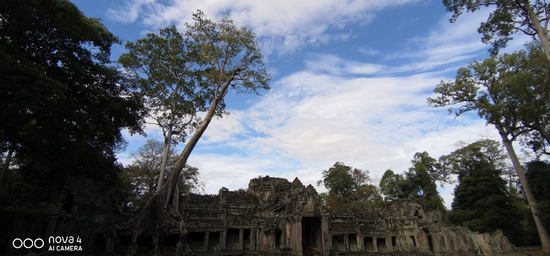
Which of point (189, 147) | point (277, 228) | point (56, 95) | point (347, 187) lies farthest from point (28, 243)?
point (347, 187)

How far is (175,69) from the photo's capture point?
19.7 meters

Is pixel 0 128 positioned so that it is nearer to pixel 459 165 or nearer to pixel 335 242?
pixel 335 242

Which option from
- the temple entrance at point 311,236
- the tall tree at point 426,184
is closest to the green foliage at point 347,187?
the tall tree at point 426,184

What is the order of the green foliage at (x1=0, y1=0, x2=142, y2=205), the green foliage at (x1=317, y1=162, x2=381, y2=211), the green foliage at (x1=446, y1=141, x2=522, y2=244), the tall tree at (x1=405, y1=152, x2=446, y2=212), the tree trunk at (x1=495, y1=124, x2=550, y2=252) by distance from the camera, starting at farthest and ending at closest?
the green foliage at (x1=317, y1=162, x2=381, y2=211)
the tall tree at (x1=405, y1=152, x2=446, y2=212)
the green foliage at (x1=446, y1=141, x2=522, y2=244)
the tree trunk at (x1=495, y1=124, x2=550, y2=252)
the green foliage at (x1=0, y1=0, x2=142, y2=205)

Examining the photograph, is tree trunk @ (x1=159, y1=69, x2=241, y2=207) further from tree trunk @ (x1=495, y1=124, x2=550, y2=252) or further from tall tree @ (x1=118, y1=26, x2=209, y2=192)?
tree trunk @ (x1=495, y1=124, x2=550, y2=252)

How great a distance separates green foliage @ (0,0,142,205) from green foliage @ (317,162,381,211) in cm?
3312

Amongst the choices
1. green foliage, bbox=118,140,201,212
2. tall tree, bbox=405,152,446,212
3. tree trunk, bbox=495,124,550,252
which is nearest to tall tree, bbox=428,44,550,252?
tree trunk, bbox=495,124,550,252

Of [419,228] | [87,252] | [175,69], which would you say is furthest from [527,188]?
[87,252]

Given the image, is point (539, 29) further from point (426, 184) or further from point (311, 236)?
point (426, 184)

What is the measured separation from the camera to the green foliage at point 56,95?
11016 mm

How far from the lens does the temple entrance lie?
1873 centimetres

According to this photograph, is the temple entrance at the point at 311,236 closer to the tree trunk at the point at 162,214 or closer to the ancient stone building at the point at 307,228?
the ancient stone building at the point at 307,228

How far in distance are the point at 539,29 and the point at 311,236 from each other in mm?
17980

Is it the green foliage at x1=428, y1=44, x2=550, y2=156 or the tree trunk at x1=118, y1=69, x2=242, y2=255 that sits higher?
the green foliage at x1=428, y1=44, x2=550, y2=156
